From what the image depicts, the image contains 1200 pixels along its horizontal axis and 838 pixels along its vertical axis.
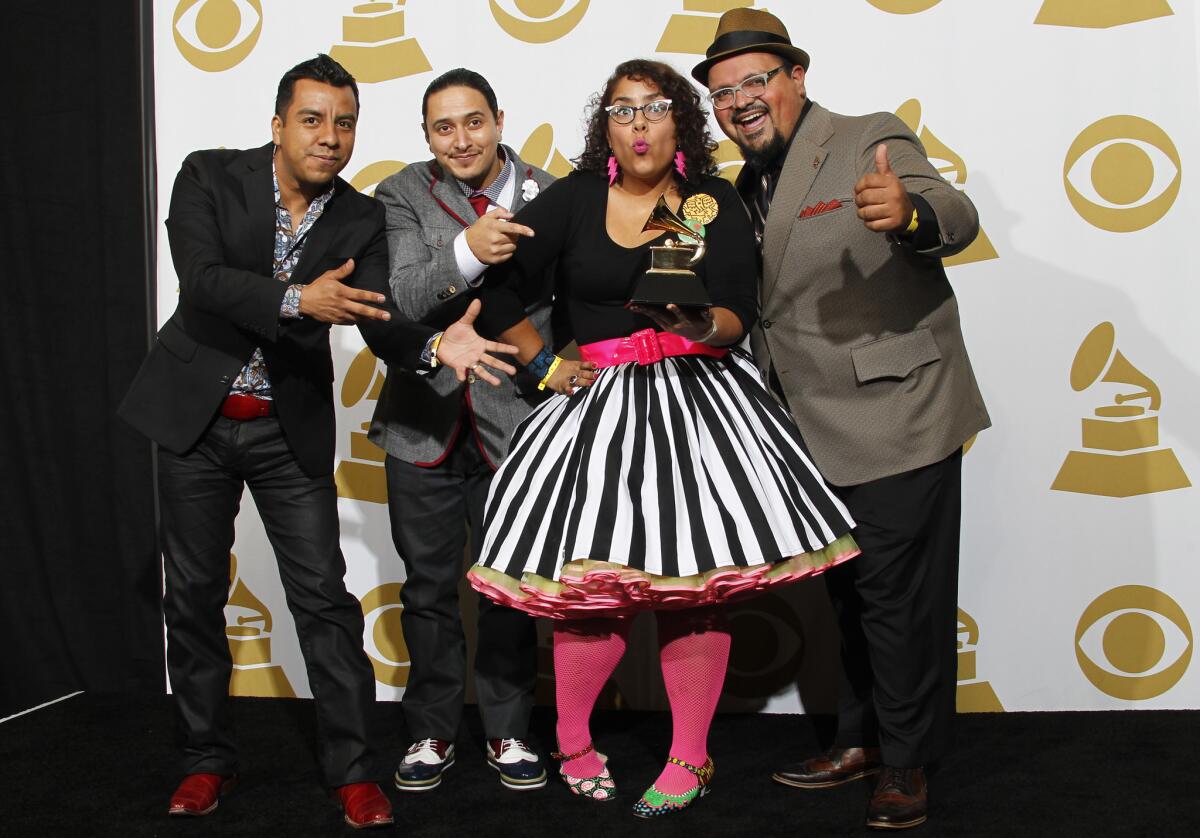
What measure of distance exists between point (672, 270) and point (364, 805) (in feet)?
4.71

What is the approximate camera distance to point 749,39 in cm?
272

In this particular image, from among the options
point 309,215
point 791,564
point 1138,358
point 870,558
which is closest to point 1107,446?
point 1138,358

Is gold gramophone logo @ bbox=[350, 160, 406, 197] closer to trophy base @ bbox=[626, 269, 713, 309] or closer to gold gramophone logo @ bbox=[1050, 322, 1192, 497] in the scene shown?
trophy base @ bbox=[626, 269, 713, 309]

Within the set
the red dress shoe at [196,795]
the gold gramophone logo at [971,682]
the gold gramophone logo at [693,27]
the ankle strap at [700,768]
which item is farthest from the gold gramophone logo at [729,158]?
the red dress shoe at [196,795]

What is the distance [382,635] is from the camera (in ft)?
12.6

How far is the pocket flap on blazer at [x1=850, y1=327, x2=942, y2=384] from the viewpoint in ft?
8.59

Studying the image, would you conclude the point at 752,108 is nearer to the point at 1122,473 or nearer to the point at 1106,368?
the point at 1106,368

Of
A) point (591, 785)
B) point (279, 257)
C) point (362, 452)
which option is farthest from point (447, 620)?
point (279, 257)

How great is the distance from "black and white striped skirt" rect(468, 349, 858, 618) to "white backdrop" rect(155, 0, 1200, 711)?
1.18m

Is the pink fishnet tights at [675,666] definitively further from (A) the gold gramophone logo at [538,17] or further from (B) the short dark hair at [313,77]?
(A) the gold gramophone logo at [538,17]

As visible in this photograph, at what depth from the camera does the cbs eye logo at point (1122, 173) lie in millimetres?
3434

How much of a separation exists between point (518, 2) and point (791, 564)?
2160mm

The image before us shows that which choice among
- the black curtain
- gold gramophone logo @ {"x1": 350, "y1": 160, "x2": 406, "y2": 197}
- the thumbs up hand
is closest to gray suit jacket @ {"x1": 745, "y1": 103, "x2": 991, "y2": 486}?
the thumbs up hand

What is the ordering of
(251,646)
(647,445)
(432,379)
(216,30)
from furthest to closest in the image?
1. (251,646)
2. (216,30)
3. (432,379)
4. (647,445)
